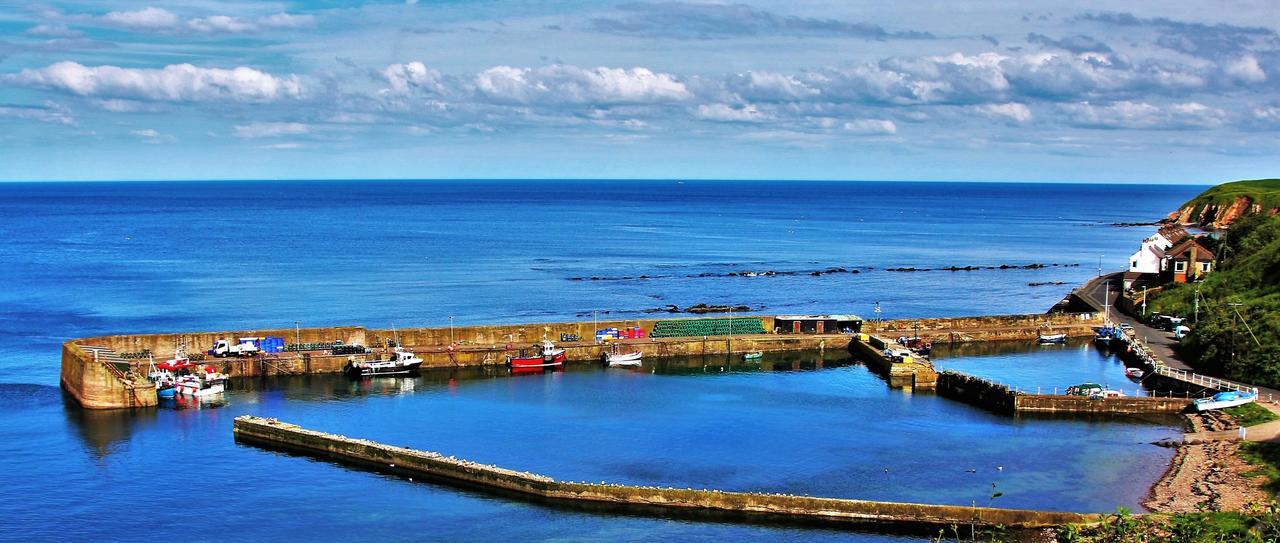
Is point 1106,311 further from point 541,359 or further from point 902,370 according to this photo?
point 541,359

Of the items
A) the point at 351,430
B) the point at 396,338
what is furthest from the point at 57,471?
the point at 396,338

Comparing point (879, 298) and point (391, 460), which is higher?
point (879, 298)

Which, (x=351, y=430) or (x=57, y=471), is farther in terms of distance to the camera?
(x=351, y=430)

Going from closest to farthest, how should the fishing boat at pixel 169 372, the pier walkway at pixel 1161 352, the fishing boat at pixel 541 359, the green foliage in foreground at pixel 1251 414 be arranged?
the green foliage in foreground at pixel 1251 414
the pier walkway at pixel 1161 352
the fishing boat at pixel 169 372
the fishing boat at pixel 541 359

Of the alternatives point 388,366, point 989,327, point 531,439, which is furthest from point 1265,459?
point 388,366

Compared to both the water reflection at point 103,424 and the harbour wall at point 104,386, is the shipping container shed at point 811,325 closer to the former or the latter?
the harbour wall at point 104,386

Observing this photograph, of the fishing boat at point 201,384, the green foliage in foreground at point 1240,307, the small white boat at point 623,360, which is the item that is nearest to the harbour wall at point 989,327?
the green foliage in foreground at point 1240,307

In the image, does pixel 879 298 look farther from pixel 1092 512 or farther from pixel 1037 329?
pixel 1092 512
